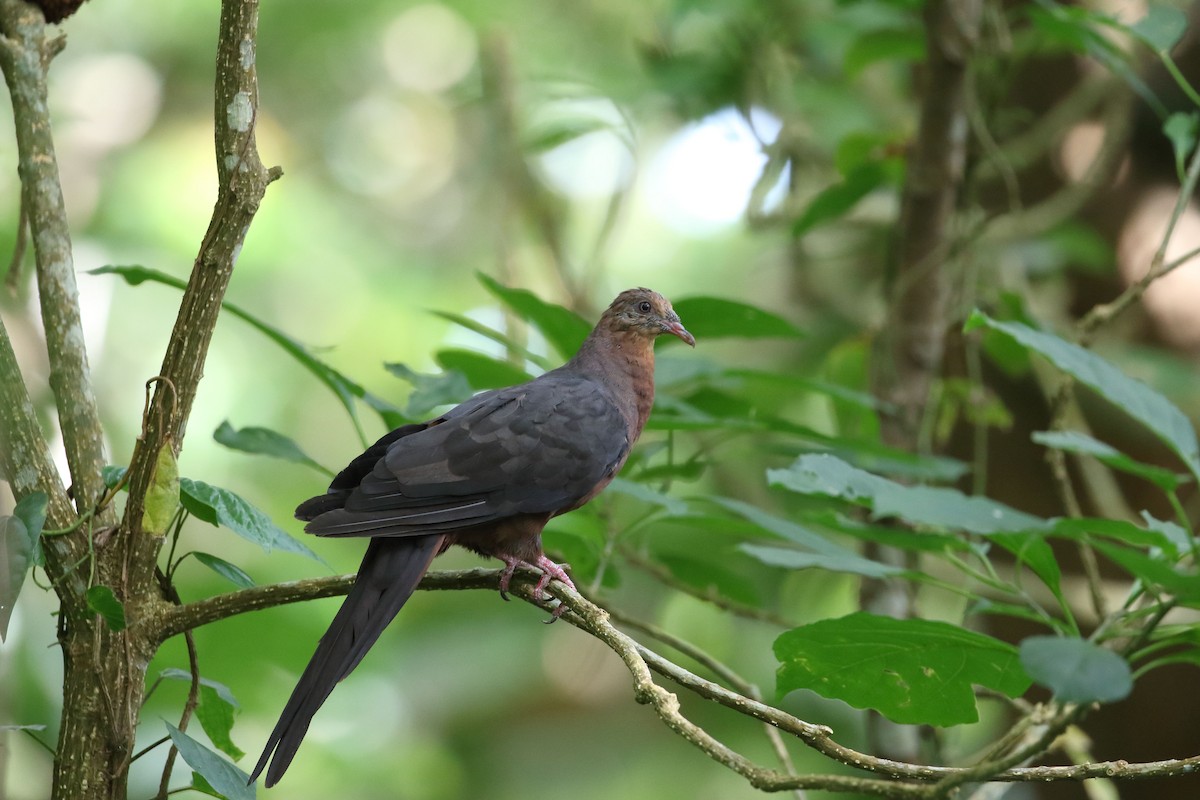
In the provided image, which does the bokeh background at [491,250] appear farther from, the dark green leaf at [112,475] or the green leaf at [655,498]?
the dark green leaf at [112,475]

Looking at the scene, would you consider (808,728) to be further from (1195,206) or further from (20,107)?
(1195,206)

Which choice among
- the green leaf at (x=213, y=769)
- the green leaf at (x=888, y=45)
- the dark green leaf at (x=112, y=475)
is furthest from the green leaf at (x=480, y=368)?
the green leaf at (x=888, y=45)

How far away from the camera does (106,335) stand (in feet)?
22.4

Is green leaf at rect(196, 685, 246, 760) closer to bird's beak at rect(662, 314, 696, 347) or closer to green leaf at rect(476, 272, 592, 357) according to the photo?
green leaf at rect(476, 272, 592, 357)

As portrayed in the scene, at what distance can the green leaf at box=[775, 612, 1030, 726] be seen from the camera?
2023 mm

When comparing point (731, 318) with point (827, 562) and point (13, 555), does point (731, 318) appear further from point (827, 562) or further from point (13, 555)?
point (13, 555)

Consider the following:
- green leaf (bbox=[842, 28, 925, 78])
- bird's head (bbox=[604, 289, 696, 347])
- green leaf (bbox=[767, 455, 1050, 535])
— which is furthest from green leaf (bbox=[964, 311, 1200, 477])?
green leaf (bbox=[842, 28, 925, 78])

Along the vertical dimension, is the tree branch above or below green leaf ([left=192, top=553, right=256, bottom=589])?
above

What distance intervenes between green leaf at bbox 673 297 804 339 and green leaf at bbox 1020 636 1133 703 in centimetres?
172

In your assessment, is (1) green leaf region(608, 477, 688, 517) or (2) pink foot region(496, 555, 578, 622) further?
(2) pink foot region(496, 555, 578, 622)

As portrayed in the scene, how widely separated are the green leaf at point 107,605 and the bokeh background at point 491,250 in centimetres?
111

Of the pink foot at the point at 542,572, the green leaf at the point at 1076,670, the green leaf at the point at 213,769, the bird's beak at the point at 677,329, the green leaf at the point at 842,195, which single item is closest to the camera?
the green leaf at the point at 1076,670

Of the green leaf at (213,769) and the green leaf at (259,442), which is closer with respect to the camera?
the green leaf at (213,769)

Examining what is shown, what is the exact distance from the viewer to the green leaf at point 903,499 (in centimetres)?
214
